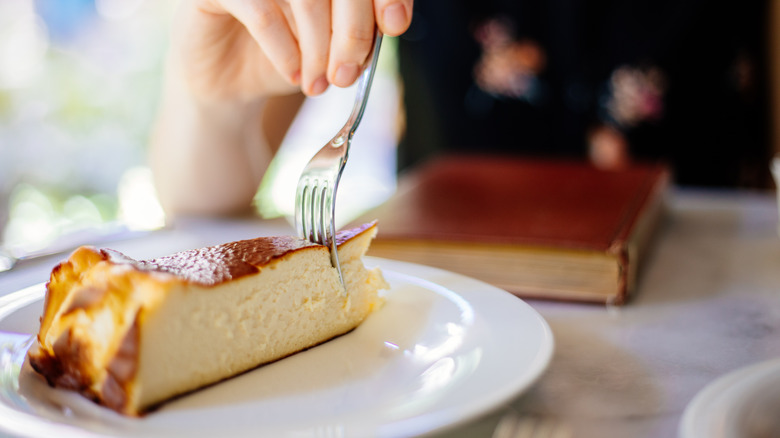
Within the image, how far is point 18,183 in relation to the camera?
9.52 feet

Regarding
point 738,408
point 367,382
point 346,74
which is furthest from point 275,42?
point 738,408

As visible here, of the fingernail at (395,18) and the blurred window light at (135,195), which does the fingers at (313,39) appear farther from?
the blurred window light at (135,195)

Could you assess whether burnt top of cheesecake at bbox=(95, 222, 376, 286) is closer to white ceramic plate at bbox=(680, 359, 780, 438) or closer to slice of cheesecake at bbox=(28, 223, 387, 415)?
slice of cheesecake at bbox=(28, 223, 387, 415)

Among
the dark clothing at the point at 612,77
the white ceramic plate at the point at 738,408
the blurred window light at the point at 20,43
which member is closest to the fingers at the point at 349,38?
the white ceramic plate at the point at 738,408

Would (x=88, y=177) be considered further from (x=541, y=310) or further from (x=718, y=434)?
(x=718, y=434)

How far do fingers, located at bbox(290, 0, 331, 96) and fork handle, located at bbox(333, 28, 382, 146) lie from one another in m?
0.07

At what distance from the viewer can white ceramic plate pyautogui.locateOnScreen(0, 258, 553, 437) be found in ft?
1.42

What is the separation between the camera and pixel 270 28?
861 mm

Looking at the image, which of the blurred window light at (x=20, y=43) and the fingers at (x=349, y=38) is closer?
the fingers at (x=349, y=38)

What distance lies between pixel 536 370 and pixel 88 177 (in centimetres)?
309

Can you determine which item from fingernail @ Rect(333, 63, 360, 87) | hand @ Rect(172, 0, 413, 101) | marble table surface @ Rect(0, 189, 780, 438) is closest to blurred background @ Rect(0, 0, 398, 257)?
hand @ Rect(172, 0, 413, 101)

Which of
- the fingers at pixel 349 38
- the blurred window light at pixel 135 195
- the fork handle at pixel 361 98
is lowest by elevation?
the blurred window light at pixel 135 195

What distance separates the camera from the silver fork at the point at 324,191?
0.69m

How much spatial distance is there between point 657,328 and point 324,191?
1.26 feet
